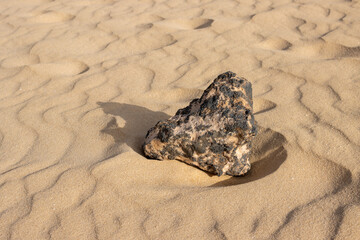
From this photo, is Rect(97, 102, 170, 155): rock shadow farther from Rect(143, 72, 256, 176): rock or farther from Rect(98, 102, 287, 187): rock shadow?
Rect(143, 72, 256, 176): rock

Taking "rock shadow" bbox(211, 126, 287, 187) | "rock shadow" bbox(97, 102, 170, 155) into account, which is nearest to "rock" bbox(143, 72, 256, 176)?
"rock shadow" bbox(211, 126, 287, 187)

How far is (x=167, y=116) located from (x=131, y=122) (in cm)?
27

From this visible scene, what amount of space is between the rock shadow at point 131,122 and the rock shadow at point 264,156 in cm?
64

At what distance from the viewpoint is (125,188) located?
209cm

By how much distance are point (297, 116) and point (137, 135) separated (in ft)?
3.67

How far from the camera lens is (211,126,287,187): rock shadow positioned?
2.23 metres

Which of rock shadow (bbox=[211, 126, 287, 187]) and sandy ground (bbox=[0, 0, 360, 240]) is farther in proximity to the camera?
rock shadow (bbox=[211, 126, 287, 187])

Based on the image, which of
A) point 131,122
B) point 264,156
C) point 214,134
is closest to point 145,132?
point 131,122

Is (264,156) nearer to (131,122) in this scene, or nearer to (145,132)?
(145,132)

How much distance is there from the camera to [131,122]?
274 centimetres

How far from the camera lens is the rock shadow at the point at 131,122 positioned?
8.29 feet

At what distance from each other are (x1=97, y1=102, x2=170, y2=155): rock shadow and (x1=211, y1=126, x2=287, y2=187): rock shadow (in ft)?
2.11

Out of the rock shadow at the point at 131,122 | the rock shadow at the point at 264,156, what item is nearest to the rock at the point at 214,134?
the rock shadow at the point at 264,156

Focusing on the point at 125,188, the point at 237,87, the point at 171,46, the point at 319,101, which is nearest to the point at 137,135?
the point at 125,188
